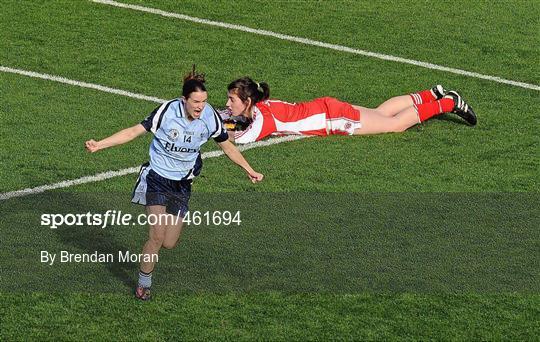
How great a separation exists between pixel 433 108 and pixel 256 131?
2.32 meters

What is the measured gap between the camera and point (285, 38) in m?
19.5

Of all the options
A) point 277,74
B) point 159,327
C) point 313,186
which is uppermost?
point 277,74

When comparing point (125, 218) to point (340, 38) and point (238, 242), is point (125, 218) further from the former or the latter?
point (340, 38)

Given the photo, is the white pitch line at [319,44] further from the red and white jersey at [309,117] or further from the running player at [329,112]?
the red and white jersey at [309,117]

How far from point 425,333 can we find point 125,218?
152 inches

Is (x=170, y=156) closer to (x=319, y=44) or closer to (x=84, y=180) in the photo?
(x=84, y=180)

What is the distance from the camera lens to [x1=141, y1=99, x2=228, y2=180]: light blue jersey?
11039 millimetres

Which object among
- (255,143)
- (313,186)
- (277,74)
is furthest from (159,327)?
(277,74)

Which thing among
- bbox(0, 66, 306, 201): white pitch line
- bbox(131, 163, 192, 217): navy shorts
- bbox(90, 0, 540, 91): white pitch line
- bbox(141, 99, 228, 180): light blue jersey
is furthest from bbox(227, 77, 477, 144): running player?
bbox(131, 163, 192, 217): navy shorts

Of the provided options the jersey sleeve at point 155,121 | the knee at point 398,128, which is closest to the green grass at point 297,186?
the knee at point 398,128

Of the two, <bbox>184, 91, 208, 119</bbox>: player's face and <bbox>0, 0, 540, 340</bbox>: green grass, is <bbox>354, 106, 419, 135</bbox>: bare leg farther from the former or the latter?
<bbox>184, 91, 208, 119</bbox>: player's face

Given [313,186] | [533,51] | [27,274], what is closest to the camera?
[27,274]

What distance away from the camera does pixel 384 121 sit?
16031mm

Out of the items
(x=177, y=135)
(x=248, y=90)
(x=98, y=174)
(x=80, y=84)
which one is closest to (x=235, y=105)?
(x=248, y=90)
